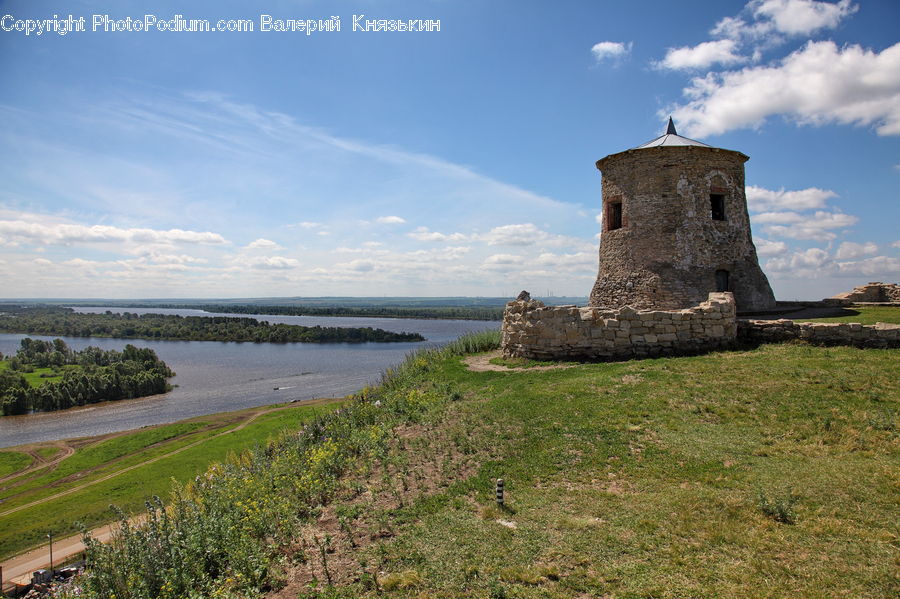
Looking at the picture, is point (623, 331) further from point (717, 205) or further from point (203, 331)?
point (203, 331)

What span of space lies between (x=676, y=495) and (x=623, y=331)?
6827mm

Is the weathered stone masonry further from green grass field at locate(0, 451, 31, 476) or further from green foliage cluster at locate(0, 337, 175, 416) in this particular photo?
green foliage cluster at locate(0, 337, 175, 416)

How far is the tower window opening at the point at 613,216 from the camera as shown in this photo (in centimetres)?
1588

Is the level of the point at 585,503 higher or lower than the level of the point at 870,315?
lower

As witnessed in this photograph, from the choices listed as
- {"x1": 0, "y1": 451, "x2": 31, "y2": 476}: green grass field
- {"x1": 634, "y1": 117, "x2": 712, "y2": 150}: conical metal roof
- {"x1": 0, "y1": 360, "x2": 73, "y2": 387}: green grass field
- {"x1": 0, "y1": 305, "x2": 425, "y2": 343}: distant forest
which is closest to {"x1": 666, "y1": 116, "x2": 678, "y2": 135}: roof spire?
{"x1": 634, "y1": 117, "x2": 712, "y2": 150}: conical metal roof

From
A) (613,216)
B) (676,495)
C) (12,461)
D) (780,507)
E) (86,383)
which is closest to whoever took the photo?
(780,507)

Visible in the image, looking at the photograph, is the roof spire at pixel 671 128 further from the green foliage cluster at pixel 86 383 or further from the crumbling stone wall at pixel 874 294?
the green foliage cluster at pixel 86 383

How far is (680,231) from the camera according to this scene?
14.4 meters

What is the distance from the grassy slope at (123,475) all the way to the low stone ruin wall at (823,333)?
12668mm

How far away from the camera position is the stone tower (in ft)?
47.2

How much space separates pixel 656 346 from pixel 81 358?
2983 inches

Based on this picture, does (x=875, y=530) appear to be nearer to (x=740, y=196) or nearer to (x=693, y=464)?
(x=693, y=464)

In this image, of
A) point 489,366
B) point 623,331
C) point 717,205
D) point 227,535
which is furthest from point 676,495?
point 717,205

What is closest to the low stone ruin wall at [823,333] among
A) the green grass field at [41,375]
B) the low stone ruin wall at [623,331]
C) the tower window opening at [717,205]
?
the low stone ruin wall at [623,331]
